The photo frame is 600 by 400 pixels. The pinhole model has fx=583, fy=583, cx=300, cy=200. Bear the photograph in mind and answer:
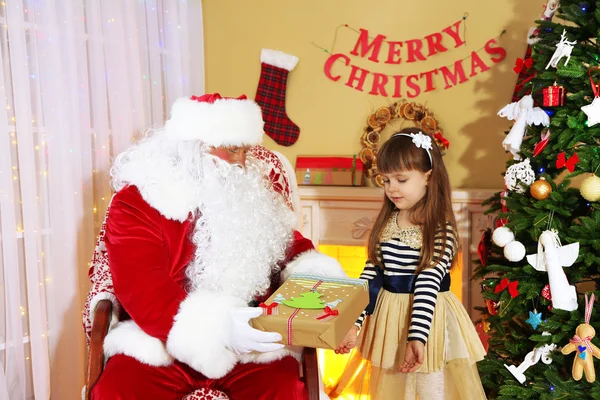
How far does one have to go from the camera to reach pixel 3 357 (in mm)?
2676

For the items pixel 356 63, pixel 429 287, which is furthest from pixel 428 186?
pixel 356 63

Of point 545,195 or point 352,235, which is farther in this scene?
point 352,235

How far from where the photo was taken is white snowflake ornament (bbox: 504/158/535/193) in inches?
103

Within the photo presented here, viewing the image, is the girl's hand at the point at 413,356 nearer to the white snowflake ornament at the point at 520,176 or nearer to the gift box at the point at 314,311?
the gift box at the point at 314,311

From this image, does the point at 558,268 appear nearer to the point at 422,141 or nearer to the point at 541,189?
the point at 541,189

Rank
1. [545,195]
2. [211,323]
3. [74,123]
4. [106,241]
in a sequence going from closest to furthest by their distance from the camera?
[211,323], [106,241], [545,195], [74,123]

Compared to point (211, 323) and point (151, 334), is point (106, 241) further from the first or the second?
point (211, 323)

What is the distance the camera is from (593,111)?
2.40 m

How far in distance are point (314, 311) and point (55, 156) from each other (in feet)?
5.55

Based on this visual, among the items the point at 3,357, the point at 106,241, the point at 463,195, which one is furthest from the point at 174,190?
the point at 463,195

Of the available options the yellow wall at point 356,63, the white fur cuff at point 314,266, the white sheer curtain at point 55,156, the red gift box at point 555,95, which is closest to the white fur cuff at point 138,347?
the white fur cuff at point 314,266

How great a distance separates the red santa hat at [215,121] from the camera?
7.88 feet

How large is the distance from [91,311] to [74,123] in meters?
1.07

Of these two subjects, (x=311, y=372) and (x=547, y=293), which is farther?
(x=547, y=293)
